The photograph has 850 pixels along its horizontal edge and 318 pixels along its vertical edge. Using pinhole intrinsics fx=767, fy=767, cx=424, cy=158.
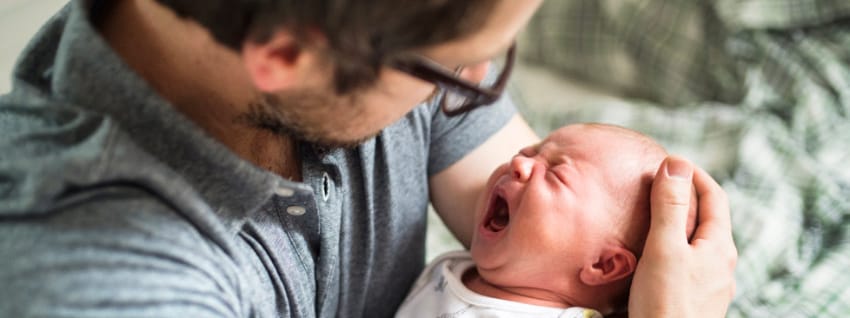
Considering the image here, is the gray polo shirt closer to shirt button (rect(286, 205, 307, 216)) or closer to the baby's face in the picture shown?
shirt button (rect(286, 205, 307, 216))

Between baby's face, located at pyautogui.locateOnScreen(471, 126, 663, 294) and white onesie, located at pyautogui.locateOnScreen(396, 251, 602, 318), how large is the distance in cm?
4

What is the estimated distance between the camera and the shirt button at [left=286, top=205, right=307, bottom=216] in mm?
955

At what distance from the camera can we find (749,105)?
1.66 metres

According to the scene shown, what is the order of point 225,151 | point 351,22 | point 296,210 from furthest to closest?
point 296,210
point 225,151
point 351,22

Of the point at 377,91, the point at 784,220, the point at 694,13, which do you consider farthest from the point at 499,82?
the point at 694,13

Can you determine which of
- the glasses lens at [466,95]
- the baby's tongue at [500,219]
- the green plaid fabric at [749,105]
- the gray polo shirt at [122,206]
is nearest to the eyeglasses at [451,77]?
the glasses lens at [466,95]

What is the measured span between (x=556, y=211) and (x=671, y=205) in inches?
6.5

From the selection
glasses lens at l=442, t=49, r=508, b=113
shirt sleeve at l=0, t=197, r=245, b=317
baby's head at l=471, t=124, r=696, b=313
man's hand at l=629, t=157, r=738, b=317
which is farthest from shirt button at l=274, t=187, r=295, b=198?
man's hand at l=629, t=157, r=738, b=317

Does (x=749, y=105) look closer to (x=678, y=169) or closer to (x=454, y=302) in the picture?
(x=678, y=169)

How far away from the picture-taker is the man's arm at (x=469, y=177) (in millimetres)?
1254

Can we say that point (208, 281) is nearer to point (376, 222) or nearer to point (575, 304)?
point (376, 222)

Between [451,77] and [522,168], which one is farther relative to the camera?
[522,168]

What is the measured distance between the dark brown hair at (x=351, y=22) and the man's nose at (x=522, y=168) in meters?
0.41

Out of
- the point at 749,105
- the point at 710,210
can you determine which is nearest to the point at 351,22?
the point at 710,210
